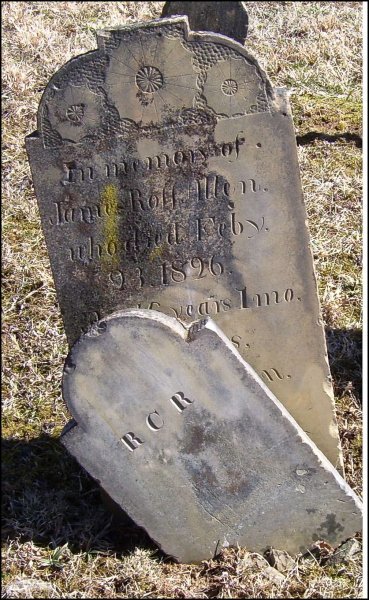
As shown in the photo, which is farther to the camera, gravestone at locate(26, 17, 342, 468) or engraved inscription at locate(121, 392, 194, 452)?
gravestone at locate(26, 17, 342, 468)

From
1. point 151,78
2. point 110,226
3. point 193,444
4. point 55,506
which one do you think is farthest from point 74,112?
point 55,506

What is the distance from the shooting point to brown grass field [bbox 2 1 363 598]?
3.88m

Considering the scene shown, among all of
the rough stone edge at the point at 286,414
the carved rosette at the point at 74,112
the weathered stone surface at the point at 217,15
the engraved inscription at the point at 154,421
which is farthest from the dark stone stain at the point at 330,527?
the weathered stone surface at the point at 217,15

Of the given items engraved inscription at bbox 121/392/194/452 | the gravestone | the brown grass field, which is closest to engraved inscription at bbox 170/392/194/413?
engraved inscription at bbox 121/392/194/452

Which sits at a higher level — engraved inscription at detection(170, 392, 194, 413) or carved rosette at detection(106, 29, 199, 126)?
carved rosette at detection(106, 29, 199, 126)

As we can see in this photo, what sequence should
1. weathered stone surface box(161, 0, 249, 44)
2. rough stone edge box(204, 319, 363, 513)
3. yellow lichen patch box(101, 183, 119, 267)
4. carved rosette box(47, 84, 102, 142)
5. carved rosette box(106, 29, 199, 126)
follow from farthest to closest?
weathered stone surface box(161, 0, 249, 44) < yellow lichen patch box(101, 183, 119, 267) < carved rosette box(47, 84, 102, 142) < carved rosette box(106, 29, 199, 126) < rough stone edge box(204, 319, 363, 513)

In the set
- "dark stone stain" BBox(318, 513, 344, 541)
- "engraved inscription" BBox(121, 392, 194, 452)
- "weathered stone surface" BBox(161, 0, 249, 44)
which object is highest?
"weathered stone surface" BBox(161, 0, 249, 44)

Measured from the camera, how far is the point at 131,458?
150 inches

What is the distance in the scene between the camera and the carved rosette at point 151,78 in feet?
12.4

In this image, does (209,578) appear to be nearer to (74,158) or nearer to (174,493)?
(174,493)

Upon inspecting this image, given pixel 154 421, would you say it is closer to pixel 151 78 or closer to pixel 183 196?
pixel 183 196

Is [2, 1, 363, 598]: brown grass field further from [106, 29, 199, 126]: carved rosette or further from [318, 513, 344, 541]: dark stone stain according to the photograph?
[106, 29, 199, 126]: carved rosette

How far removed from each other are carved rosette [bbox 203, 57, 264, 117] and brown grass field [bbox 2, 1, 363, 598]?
1.87 meters

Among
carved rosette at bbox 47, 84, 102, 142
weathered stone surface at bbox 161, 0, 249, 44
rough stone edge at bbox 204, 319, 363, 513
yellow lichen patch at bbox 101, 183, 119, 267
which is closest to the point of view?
rough stone edge at bbox 204, 319, 363, 513
